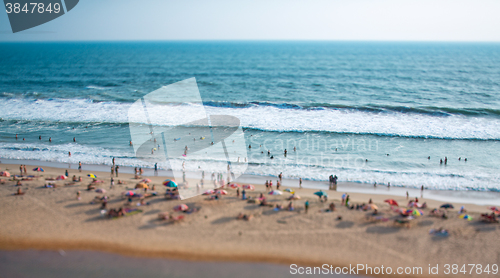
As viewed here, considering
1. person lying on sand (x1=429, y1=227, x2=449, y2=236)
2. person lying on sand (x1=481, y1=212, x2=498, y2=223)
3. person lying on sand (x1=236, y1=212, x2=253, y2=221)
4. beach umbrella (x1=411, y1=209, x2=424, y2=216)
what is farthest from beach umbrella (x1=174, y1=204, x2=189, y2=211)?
person lying on sand (x1=481, y1=212, x2=498, y2=223)

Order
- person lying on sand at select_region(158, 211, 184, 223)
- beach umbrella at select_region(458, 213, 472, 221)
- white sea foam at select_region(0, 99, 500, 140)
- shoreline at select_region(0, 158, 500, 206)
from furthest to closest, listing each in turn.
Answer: white sea foam at select_region(0, 99, 500, 140) < shoreline at select_region(0, 158, 500, 206) < beach umbrella at select_region(458, 213, 472, 221) < person lying on sand at select_region(158, 211, 184, 223)

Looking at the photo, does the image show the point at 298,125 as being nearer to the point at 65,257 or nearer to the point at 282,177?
the point at 282,177

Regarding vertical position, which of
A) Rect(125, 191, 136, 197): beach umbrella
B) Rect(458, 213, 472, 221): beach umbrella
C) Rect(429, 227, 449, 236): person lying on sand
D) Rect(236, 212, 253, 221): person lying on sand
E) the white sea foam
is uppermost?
the white sea foam

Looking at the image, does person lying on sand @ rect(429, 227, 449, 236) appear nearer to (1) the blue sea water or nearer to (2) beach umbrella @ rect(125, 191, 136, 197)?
(1) the blue sea water

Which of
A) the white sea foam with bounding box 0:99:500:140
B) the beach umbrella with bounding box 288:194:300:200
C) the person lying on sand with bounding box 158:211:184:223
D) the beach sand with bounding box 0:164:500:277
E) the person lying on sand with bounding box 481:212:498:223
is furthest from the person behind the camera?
the white sea foam with bounding box 0:99:500:140

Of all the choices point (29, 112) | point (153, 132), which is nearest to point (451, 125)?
point (153, 132)

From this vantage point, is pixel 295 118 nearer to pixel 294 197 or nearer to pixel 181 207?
pixel 294 197

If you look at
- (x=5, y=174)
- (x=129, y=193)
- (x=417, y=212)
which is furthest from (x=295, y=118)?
(x=5, y=174)

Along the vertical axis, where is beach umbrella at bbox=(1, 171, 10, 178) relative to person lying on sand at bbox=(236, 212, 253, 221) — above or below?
above

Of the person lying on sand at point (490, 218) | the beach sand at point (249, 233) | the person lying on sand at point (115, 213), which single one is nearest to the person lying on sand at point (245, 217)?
the beach sand at point (249, 233)
